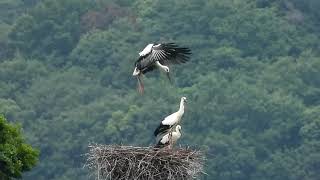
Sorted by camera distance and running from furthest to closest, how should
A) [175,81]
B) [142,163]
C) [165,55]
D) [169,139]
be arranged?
[175,81], [165,55], [169,139], [142,163]

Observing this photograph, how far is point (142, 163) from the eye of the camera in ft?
77.8

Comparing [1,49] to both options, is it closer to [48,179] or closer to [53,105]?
[53,105]

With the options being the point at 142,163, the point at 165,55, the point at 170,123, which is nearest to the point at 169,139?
the point at 170,123

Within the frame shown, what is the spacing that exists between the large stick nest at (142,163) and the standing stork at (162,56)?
114 inches

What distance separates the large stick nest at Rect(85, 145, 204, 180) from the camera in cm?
2362

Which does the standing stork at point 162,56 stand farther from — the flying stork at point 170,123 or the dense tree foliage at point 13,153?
the dense tree foliage at point 13,153

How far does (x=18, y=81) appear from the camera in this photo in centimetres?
8056

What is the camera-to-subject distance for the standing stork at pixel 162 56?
26.9 metres

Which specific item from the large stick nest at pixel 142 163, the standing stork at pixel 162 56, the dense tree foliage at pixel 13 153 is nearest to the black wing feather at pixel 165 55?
the standing stork at pixel 162 56

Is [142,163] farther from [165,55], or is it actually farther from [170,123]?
[165,55]

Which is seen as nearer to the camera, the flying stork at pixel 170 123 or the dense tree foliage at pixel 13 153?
the dense tree foliage at pixel 13 153

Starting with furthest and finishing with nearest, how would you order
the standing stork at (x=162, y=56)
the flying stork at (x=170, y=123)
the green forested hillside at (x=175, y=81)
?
the green forested hillside at (x=175, y=81)
the standing stork at (x=162, y=56)
the flying stork at (x=170, y=123)

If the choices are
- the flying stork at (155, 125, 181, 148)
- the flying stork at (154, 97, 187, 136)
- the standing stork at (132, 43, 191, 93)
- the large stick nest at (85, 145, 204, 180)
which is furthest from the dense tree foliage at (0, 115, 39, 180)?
the standing stork at (132, 43, 191, 93)

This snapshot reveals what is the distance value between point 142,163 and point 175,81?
2261 inches
